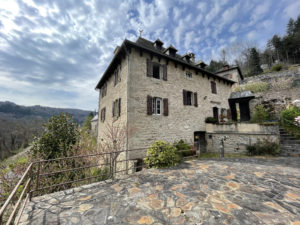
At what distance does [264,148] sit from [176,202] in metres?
8.46

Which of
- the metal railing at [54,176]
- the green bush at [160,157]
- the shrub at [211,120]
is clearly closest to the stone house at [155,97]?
the shrub at [211,120]

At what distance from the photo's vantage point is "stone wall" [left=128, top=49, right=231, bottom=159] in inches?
281

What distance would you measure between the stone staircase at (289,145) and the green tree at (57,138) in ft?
40.5

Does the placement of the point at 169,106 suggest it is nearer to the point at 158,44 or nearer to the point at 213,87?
the point at 158,44

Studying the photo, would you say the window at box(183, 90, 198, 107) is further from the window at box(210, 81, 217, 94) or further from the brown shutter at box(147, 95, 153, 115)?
the brown shutter at box(147, 95, 153, 115)

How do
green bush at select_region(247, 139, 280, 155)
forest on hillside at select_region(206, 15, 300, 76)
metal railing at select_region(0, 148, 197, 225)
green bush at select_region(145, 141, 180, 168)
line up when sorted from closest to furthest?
metal railing at select_region(0, 148, 197, 225)
green bush at select_region(145, 141, 180, 168)
green bush at select_region(247, 139, 280, 155)
forest on hillside at select_region(206, 15, 300, 76)

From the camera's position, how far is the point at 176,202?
2775 millimetres

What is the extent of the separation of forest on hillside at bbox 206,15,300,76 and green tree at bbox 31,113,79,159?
2850 cm

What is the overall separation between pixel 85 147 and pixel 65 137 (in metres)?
1.41

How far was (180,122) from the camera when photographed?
8.98 metres

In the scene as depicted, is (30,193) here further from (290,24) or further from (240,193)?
(290,24)

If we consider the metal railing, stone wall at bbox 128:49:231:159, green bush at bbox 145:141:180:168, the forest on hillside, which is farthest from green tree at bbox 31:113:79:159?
the forest on hillside

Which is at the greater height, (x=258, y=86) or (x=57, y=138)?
(x=258, y=86)

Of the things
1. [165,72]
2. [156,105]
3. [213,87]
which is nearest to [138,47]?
[165,72]
